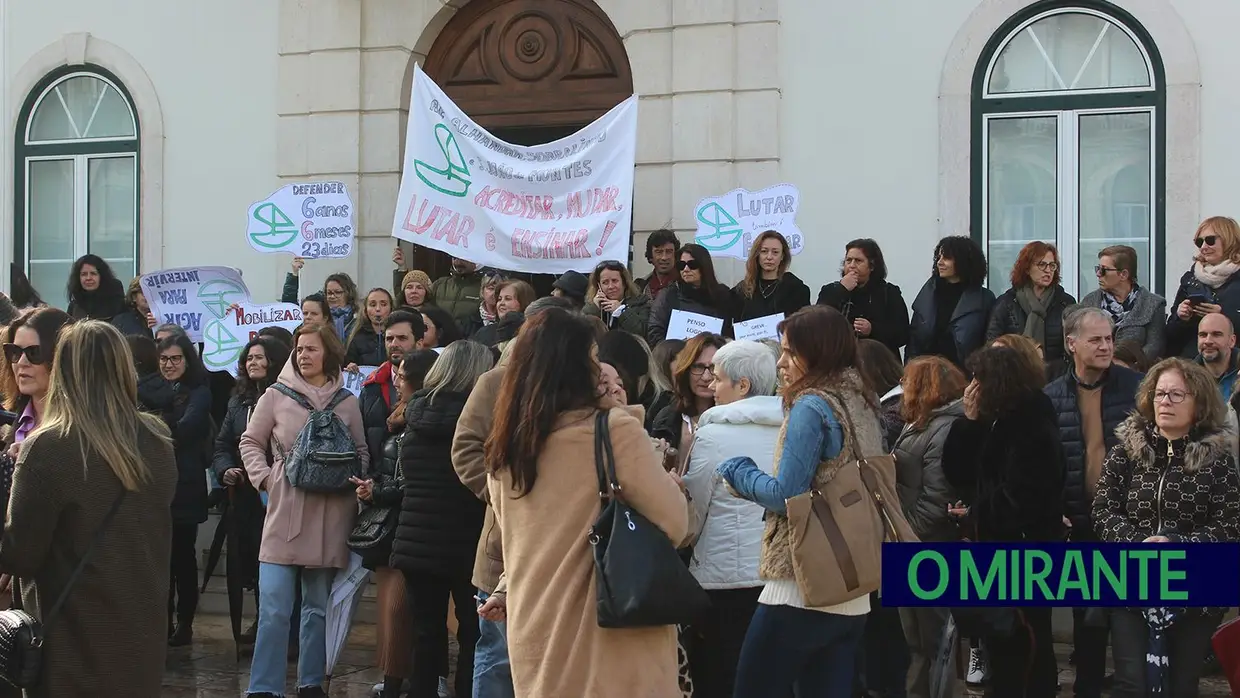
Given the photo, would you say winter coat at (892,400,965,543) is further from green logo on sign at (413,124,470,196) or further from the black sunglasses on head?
green logo on sign at (413,124,470,196)

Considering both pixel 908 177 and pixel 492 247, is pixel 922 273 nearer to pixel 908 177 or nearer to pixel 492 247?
pixel 908 177

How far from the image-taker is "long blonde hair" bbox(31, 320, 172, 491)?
587 cm

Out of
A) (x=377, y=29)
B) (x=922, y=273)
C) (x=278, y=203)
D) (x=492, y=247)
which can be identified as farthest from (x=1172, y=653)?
(x=377, y=29)

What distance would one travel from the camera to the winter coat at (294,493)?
29.1 feet

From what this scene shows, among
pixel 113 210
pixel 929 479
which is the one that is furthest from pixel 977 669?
pixel 113 210

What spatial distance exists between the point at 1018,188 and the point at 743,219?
7.23 ft

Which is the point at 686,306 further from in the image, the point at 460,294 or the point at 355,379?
the point at 355,379

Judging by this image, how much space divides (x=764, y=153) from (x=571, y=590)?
7.66m

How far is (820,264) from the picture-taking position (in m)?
12.5

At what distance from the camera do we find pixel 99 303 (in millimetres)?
13102

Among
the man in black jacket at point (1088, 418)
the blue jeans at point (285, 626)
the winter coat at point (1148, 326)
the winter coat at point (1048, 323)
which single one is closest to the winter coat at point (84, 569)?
the blue jeans at point (285, 626)

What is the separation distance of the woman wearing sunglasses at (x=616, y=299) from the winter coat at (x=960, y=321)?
5.75ft

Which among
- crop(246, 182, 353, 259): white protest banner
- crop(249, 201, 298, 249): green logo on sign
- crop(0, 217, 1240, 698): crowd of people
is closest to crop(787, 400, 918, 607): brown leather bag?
crop(0, 217, 1240, 698): crowd of people

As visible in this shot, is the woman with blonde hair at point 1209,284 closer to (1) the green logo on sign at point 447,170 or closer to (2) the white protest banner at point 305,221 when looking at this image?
(1) the green logo on sign at point 447,170
